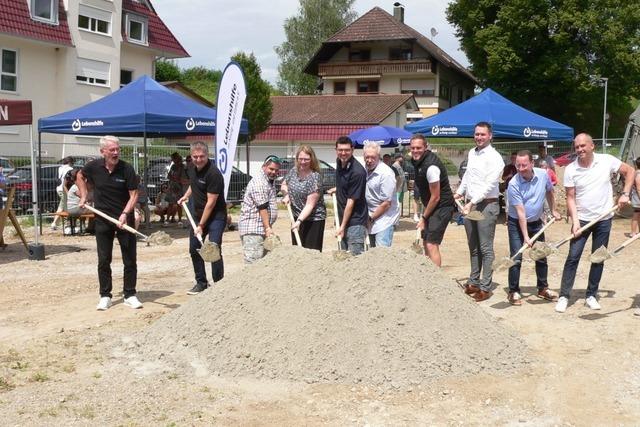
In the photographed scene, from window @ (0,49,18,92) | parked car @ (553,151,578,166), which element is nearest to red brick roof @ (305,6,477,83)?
parked car @ (553,151,578,166)

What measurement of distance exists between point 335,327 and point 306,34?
174 feet

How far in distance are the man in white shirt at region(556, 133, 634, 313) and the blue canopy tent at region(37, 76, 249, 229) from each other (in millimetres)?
7275

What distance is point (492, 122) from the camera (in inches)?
570

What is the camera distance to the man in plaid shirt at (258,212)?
271 inches

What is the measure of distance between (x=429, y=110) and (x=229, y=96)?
129 ft

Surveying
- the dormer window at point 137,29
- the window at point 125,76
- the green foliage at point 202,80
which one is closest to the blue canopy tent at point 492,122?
the dormer window at point 137,29

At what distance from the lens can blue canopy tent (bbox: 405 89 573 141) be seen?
14.5 metres

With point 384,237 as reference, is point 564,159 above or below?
above

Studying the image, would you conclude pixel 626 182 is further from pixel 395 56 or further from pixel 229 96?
pixel 395 56

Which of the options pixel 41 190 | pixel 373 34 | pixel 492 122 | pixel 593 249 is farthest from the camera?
pixel 373 34

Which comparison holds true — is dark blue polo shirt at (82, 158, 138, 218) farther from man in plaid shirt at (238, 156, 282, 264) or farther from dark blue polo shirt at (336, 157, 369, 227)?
dark blue polo shirt at (336, 157, 369, 227)

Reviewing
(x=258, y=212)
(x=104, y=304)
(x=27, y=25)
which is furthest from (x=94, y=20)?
(x=258, y=212)

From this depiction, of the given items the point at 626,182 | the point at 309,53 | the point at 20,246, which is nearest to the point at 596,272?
the point at 626,182

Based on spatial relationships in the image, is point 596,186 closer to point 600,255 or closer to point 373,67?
point 600,255
